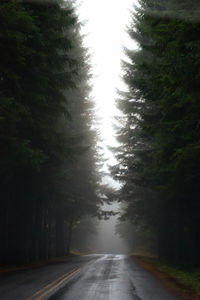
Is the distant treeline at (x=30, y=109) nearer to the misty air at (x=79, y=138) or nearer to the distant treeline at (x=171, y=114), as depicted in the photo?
the misty air at (x=79, y=138)

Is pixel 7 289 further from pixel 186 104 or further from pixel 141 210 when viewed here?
pixel 141 210

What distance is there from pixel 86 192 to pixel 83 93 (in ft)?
34.7

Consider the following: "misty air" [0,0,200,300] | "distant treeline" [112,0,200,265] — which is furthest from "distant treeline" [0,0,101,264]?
"distant treeline" [112,0,200,265]

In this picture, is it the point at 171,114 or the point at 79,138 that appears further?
the point at 79,138

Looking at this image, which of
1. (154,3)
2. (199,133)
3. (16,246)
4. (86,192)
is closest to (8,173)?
(16,246)

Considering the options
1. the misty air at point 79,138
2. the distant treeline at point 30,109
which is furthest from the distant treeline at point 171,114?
the distant treeline at point 30,109

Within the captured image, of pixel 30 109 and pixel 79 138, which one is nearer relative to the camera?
pixel 30 109

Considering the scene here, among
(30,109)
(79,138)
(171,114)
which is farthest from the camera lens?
(79,138)

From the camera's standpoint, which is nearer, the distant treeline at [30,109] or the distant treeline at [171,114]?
the distant treeline at [171,114]

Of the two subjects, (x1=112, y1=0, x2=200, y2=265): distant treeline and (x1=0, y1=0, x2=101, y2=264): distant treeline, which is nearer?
(x1=112, y1=0, x2=200, y2=265): distant treeline

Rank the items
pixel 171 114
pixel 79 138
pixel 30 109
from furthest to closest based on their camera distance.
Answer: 1. pixel 79 138
2. pixel 30 109
3. pixel 171 114

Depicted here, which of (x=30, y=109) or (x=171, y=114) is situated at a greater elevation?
(x=30, y=109)

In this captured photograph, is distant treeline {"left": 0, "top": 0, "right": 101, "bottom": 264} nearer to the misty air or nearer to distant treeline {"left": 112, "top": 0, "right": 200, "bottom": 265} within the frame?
the misty air

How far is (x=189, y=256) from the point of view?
2097cm
